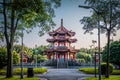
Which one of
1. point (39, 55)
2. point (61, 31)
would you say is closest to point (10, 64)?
point (61, 31)

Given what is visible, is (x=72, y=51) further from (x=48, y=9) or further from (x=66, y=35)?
(x=48, y=9)

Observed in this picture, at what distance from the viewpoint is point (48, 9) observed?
116ft

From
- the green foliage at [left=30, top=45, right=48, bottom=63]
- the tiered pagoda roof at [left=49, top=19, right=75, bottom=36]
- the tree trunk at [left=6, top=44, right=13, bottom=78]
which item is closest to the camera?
the tree trunk at [left=6, top=44, right=13, bottom=78]

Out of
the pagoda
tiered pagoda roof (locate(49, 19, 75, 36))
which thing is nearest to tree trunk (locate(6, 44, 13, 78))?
the pagoda

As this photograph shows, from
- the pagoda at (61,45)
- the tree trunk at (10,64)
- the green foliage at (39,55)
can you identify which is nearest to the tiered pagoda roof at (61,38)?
the pagoda at (61,45)

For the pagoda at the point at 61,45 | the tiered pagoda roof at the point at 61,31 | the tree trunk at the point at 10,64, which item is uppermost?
the tiered pagoda roof at the point at 61,31

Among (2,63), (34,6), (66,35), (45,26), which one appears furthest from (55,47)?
(34,6)

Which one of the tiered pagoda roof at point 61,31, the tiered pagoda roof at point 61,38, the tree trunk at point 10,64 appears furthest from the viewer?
the tiered pagoda roof at point 61,31

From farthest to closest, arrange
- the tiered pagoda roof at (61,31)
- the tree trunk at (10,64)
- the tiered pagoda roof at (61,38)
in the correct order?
1. the tiered pagoda roof at (61,31)
2. the tiered pagoda roof at (61,38)
3. the tree trunk at (10,64)

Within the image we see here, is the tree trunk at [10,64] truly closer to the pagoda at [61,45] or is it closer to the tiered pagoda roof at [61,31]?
the pagoda at [61,45]

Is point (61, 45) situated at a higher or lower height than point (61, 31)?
lower

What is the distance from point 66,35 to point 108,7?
53040mm

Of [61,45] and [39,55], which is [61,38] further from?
[39,55]

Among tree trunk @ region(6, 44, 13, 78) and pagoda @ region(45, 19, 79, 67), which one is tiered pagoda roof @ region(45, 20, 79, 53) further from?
tree trunk @ region(6, 44, 13, 78)
